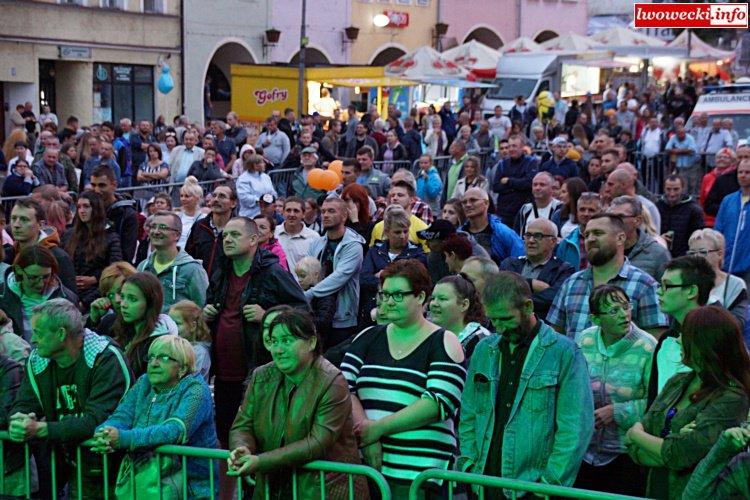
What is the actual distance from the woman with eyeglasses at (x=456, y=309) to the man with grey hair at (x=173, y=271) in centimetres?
255

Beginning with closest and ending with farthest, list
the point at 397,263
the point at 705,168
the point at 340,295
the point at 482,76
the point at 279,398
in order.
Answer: the point at 279,398 < the point at 397,263 < the point at 340,295 < the point at 705,168 < the point at 482,76

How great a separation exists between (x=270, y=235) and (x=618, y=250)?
3568mm

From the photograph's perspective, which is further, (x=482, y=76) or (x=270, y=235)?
(x=482, y=76)

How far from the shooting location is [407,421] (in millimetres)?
6262

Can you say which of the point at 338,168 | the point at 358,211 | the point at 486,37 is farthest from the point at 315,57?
the point at 358,211

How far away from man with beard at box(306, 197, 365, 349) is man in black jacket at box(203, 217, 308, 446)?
122 cm

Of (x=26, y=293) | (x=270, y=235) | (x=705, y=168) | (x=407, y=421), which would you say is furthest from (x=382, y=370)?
(x=705, y=168)

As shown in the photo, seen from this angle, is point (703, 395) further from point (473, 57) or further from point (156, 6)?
point (473, 57)

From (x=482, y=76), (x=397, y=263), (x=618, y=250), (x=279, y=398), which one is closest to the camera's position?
(x=279, y=398)

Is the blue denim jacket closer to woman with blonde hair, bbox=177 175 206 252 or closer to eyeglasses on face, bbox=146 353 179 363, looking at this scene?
eyeglasses on face, bbox=146 353 179 363

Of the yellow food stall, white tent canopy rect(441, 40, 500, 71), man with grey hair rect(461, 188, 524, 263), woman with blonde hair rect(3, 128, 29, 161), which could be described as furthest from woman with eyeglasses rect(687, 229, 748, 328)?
white tent canopy rect(441, 40, 500, 71)

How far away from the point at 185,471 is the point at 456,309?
1.76 m

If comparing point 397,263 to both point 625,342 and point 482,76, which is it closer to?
point 625,342

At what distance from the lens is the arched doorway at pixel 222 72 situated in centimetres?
3976
